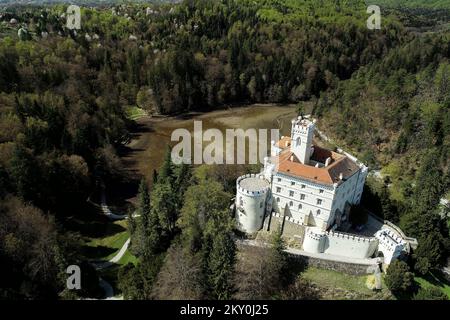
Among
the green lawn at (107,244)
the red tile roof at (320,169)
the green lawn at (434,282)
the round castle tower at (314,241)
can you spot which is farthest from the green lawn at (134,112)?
the green lawn at (434,282)

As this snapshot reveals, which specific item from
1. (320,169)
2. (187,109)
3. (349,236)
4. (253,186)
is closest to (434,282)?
(349,236)

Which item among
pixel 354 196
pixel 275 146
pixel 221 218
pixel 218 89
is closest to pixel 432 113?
pixel 354 196

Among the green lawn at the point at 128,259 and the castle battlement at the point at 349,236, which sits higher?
the castle battlement at the point at 349,236

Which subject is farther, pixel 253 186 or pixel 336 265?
pixel 253 186

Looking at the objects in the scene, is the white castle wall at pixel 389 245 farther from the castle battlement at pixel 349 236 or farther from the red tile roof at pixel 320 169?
the red tile roof at pixel 320 169

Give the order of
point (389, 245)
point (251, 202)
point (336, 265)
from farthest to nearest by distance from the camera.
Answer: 1. point (251, 202)
2. point (336, 265)
3. point (389, 245)

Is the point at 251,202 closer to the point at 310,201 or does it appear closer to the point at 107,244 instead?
the point at 310,201

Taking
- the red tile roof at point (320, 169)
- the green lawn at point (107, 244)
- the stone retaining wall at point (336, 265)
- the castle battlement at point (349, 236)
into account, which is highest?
the red tile roof at point (320, 169)
